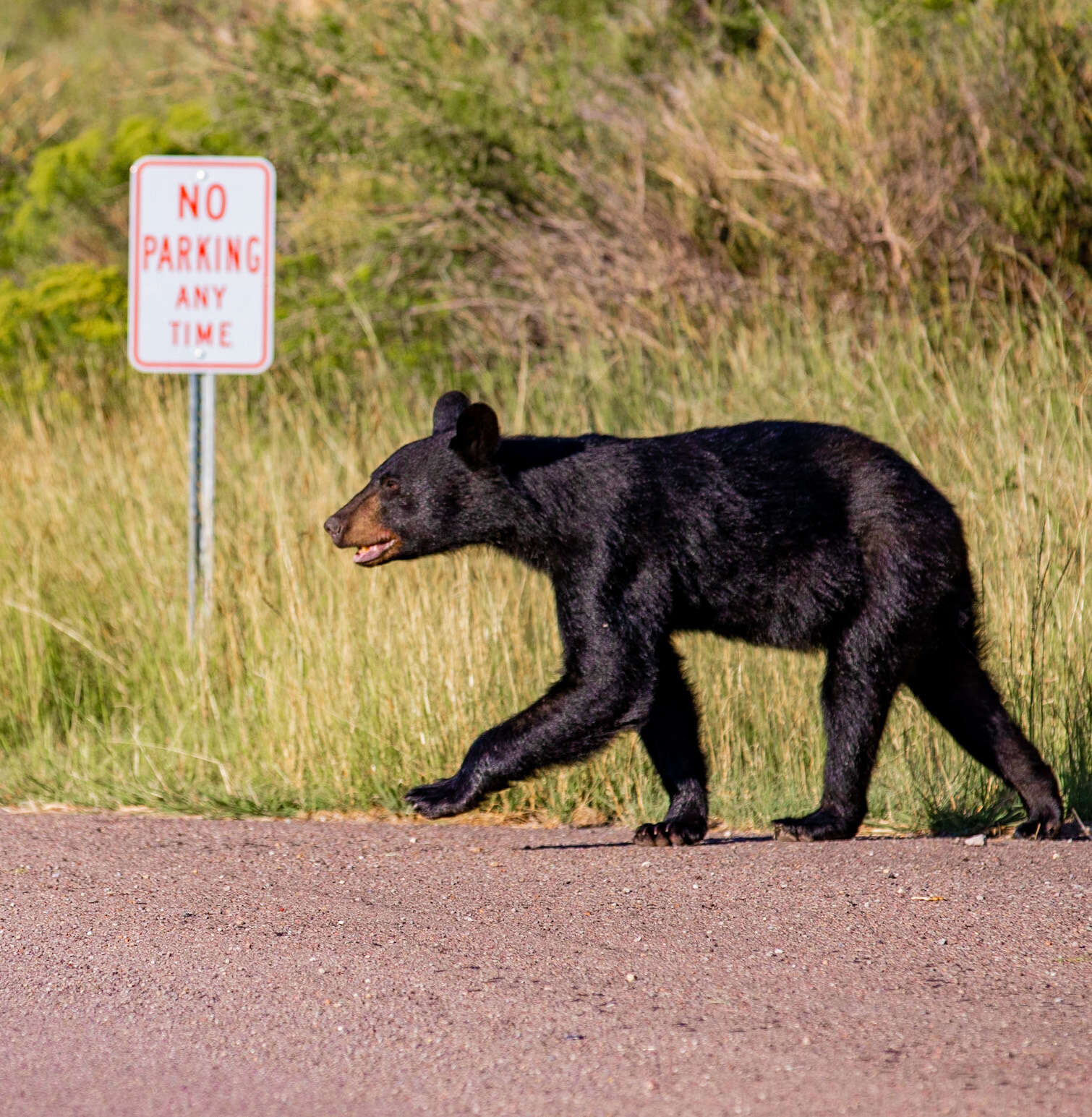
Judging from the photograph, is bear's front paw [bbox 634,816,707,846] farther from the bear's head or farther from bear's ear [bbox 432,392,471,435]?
bear's ear [bbox 432,392,471,435]

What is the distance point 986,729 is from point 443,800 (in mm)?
1909

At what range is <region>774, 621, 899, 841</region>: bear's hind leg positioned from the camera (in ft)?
18.6

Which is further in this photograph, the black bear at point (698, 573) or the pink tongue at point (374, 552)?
the pink tongue at point (374, 552)

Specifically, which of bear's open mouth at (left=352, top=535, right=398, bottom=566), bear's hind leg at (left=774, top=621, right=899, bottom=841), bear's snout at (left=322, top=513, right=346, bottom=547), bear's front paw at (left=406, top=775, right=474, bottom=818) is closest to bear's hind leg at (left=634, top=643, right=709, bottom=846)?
bear's hind leg at (left=774, top=621, right=899, bottom=841)

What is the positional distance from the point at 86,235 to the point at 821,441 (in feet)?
43.3

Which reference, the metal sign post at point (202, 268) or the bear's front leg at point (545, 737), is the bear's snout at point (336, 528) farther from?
the metal sign post at point (202, 268)

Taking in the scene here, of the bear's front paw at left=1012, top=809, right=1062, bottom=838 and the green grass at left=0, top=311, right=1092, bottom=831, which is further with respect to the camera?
the green grass at left=0, top=311, right=1092, bottom=831

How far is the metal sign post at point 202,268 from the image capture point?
802cm

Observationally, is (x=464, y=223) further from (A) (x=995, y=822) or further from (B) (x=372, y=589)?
(A) (x=995, y=822)

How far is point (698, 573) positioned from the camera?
5629 millimetres

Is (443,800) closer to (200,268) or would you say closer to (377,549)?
(377,549)

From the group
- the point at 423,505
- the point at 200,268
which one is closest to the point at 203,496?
the point at 200,268

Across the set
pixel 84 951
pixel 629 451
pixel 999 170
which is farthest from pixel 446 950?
pixel 999 170

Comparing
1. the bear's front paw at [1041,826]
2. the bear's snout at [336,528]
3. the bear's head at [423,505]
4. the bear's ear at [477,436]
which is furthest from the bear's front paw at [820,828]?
the bear's snout at [336,528]
